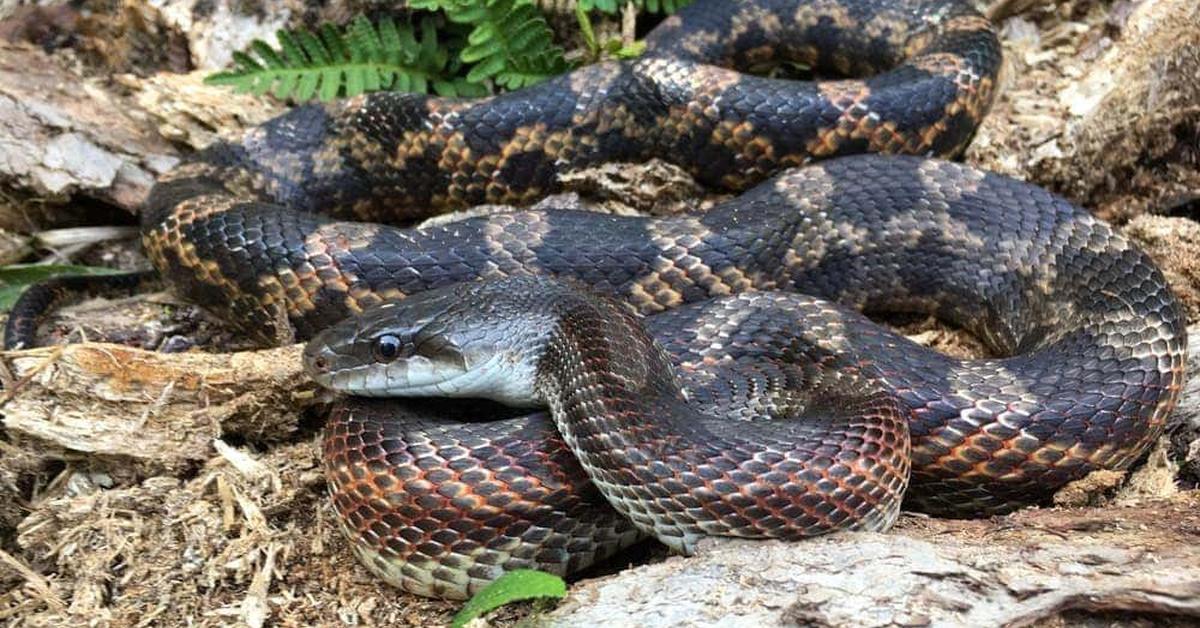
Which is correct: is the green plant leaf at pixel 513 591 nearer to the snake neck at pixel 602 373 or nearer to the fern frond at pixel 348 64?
the snake neck at pixel 602 373

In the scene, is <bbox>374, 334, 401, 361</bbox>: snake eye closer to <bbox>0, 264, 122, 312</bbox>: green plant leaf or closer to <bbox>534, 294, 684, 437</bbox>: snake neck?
<bbox>534, 294, 684, 437</bbox>: snake neck

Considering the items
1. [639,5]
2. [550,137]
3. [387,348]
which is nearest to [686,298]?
[550,137]

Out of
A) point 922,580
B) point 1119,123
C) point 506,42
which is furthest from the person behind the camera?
point 506,42

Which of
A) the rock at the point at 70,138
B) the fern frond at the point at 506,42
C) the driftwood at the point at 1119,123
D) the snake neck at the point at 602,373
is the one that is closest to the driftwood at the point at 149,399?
the snake neck at the point at 602,373

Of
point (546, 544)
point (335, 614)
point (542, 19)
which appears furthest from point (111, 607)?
point (542, 19)

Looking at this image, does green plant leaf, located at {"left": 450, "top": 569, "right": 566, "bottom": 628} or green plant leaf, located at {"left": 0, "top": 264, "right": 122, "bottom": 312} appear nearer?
green plant leaf, located at {"left": 450, "top": 569, "right": 566, "bottom": 628}

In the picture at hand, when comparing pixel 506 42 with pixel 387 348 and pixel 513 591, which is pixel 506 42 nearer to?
pixel 387 348

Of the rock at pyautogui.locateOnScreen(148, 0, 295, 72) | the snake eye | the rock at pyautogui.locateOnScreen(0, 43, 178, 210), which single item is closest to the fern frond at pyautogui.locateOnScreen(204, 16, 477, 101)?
the rock at pyautogui.locateOnScreen(148, 0, 295, 72)
